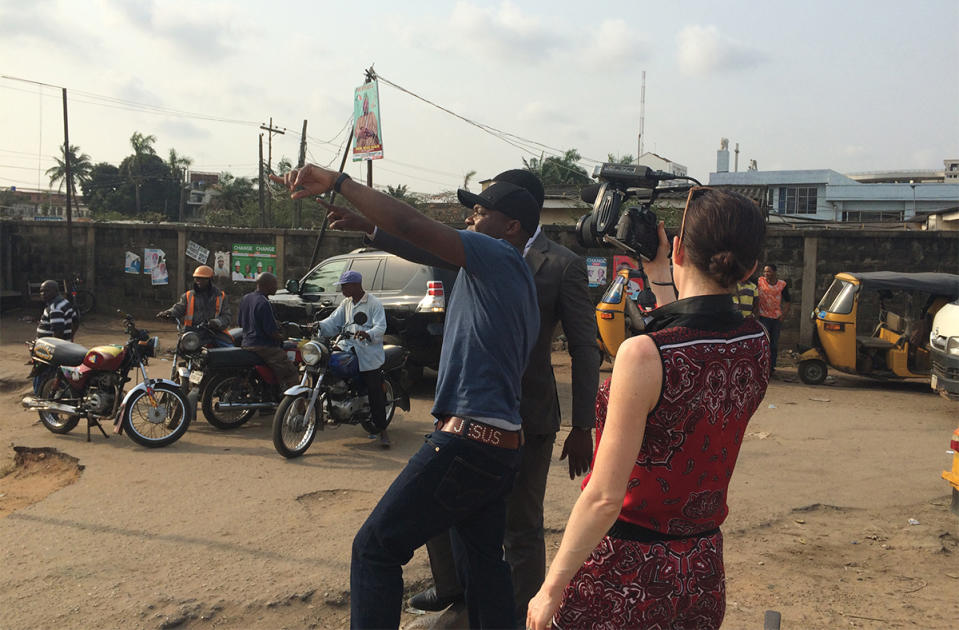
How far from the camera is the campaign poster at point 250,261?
16.1 metres

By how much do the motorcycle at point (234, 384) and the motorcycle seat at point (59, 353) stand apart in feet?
3.31

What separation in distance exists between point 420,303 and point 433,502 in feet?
21.3

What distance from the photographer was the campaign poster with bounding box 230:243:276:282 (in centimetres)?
1615

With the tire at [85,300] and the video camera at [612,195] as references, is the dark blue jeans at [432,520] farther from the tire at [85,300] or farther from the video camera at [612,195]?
the tire at [85,300]

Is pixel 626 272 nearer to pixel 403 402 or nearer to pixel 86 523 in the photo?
pixel 403 402

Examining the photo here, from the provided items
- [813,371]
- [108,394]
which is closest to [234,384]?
[108,394]

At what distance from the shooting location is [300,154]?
29.1 m

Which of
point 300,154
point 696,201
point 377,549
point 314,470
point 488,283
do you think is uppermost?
point 300,154

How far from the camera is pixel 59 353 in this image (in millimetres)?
7004

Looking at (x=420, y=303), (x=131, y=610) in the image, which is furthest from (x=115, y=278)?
(x=131, y=610)

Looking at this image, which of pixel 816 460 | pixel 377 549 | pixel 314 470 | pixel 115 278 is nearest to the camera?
pixel 377 549

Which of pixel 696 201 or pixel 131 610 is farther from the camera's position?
pixel 131 610

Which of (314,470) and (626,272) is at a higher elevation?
(626,272)

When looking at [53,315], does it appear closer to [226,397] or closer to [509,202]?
[226,397]
